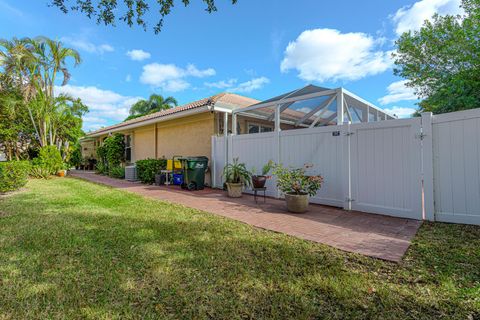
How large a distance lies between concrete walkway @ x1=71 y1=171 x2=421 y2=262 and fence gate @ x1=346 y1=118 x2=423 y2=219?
304 millimetres

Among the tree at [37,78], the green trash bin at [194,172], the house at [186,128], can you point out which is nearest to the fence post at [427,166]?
the house at [186,128]

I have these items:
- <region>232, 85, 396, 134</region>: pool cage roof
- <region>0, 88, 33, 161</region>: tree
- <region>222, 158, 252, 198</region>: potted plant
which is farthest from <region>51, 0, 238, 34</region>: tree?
<region>0, 88, 33, 161</region>: tree

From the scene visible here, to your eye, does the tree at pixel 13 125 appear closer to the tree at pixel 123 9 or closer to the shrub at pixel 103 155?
the shrub at pixel 103 155

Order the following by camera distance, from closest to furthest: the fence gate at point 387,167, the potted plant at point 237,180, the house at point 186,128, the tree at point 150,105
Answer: the fence gate at point 387,167 < the potted plant at point 237,180 < the house at point 186,128 < the tree at point 150,105

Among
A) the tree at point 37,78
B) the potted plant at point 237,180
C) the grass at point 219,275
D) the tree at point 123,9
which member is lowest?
the grass at point 219,275

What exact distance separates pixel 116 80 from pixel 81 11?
15547 mm

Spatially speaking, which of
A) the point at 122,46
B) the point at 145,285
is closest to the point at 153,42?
the point at 122,46

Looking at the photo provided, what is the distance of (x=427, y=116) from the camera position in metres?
4.53

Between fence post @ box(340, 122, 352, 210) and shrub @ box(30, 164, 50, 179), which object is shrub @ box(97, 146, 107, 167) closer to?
shrub @ box(30, 164, 50, 179)

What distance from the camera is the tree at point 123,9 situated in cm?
402

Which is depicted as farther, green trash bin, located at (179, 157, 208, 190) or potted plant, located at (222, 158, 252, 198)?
green trash bin, located at (179, 157, 208, 190)

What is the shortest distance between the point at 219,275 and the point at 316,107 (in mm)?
7242

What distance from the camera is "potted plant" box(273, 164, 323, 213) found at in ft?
17.6

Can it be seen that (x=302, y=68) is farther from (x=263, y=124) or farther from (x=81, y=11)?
(x=81, y=11)
